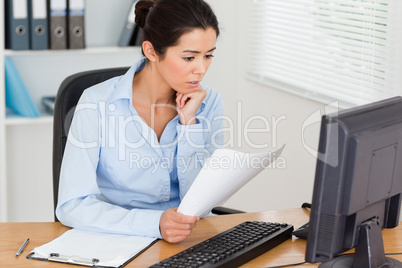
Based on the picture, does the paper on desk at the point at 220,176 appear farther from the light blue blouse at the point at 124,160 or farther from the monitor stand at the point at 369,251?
the monitor stand at the point at 369,251

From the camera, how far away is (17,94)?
2.92 m

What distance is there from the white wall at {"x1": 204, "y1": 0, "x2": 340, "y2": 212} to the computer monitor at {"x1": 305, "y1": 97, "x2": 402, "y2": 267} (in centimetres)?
131

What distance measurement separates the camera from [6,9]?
280 cm

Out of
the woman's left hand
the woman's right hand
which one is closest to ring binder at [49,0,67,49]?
the woman's left hand

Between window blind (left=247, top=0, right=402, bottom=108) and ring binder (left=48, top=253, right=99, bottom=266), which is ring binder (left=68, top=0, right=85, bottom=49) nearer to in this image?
window blind (left=247, top=0, right=402, bottom=108)

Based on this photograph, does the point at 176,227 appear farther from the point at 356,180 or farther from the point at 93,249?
the point at 356,180

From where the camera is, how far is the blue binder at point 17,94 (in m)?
2.88

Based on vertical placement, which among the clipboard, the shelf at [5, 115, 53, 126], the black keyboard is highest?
the black keyboard

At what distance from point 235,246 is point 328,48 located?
1339 millimetres

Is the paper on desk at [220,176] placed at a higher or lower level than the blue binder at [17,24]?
lower

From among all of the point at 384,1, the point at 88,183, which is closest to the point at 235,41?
the point at 384,1

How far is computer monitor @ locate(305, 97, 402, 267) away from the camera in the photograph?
124cm

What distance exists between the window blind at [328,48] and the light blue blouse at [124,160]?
69 centimetres

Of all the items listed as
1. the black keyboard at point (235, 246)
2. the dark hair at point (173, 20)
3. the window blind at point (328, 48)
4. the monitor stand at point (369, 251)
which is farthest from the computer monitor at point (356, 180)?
the window blind at point (328, 48)
